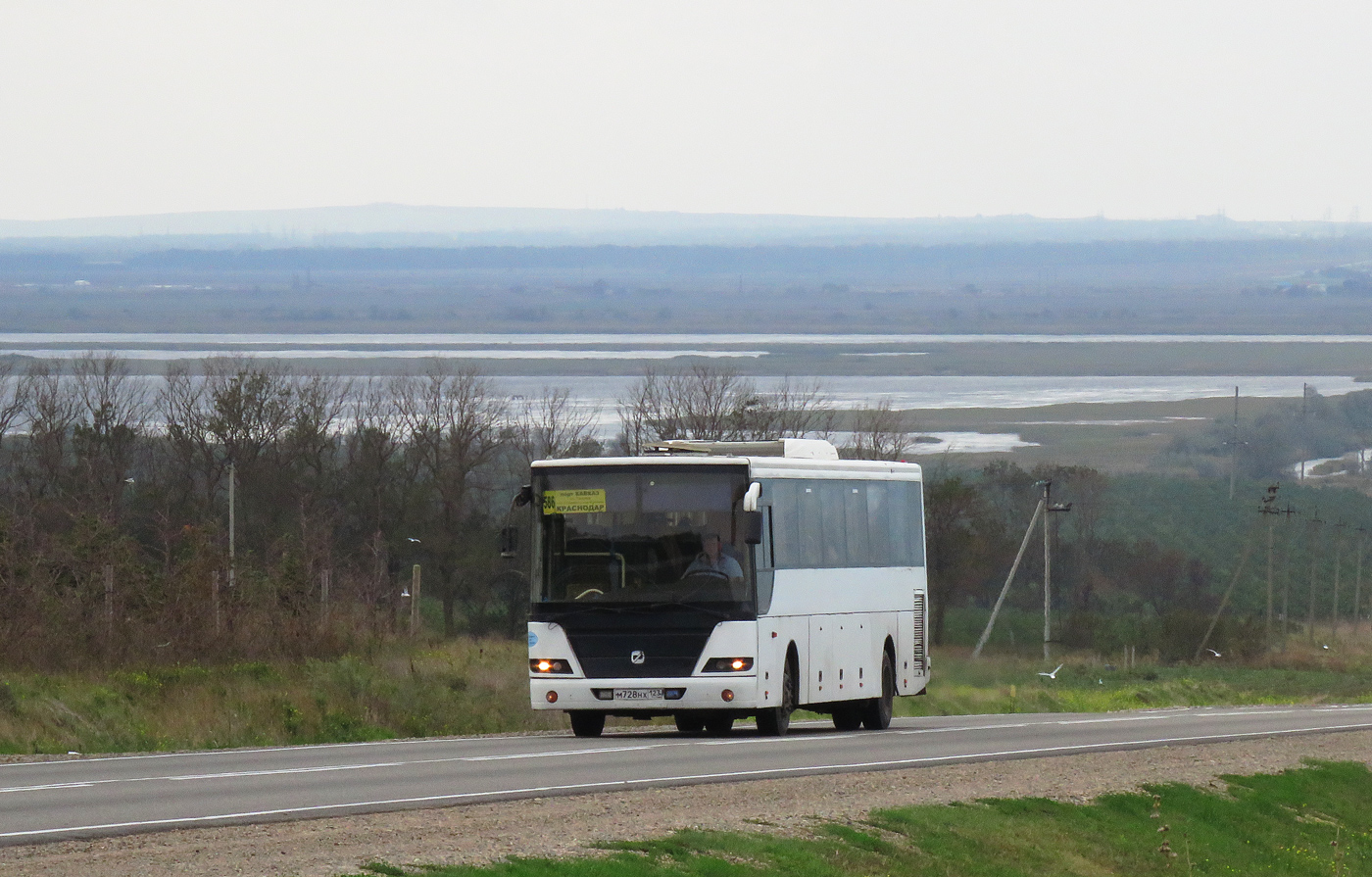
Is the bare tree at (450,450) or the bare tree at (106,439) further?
the bare tree at (106,439)

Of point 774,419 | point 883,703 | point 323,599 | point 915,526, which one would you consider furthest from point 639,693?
point 774,419

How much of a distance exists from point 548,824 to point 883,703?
12512mm

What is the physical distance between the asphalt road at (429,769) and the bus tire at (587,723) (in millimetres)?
171

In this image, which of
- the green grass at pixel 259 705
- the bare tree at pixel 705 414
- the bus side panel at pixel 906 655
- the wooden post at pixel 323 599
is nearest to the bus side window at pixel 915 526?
the bus side panel at pixel 906 655

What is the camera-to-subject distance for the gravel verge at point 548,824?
41.4 feet

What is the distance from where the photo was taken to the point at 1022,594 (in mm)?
105625

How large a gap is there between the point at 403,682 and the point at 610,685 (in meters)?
11.3

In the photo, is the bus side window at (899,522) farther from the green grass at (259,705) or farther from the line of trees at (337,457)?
the line of trees at (337,457)

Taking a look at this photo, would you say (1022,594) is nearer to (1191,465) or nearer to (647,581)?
(1191,465)

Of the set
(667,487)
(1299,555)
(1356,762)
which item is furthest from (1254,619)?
(667,487)

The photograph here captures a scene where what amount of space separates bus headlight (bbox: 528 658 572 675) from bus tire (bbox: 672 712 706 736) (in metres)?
2.66

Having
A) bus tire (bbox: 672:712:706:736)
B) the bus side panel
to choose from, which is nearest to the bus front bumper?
bus tire (bbox: 672:712:706:736)

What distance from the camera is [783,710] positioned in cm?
2459

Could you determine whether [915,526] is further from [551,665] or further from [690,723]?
[551,665]
